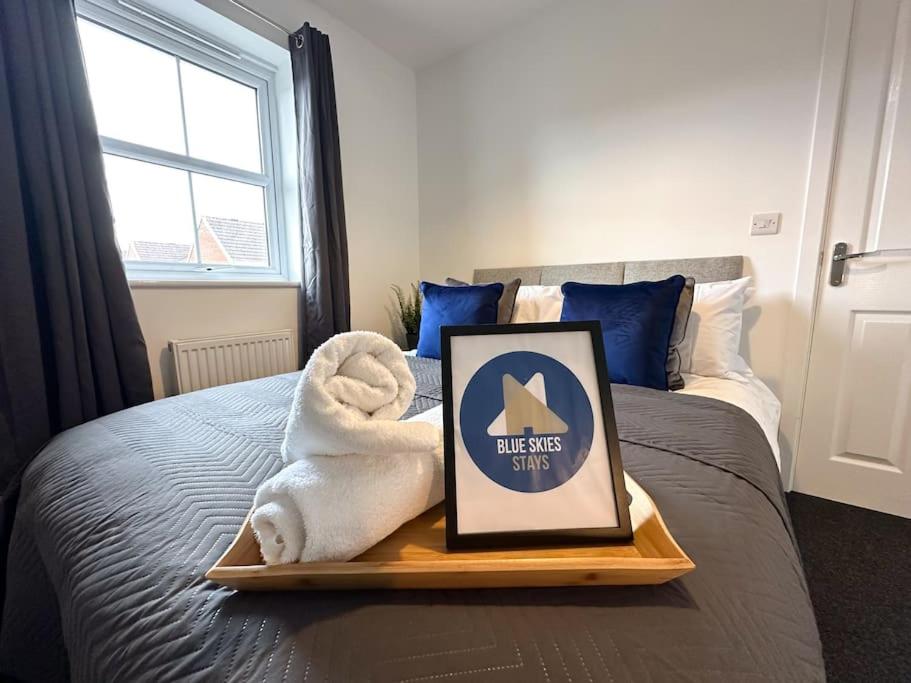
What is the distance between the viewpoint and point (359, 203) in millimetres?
2516

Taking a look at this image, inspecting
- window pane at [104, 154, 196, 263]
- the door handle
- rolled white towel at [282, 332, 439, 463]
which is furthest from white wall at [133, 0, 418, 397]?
the door handle

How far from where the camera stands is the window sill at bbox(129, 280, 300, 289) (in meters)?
1.69

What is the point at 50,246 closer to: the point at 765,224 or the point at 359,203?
the point at 359,203

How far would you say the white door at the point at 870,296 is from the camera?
1478 mm

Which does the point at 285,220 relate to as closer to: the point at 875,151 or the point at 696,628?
the point at 696,628

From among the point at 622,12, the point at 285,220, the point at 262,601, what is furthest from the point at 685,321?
the point at 285,220

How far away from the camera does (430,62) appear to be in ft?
8.82

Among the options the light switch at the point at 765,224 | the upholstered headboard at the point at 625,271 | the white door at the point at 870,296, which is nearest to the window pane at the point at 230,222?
the upholstered headboard at the point at 625,271

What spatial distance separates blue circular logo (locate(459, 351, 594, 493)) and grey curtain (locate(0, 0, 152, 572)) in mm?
1724

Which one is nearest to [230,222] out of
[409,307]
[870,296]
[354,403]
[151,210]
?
[151,210]

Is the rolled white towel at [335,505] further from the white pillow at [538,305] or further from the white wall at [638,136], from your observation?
the white wall at [638,136]

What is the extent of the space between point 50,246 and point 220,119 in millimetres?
1209

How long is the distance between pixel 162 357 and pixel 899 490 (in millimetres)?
3292

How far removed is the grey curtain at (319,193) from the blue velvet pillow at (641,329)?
1.50 m
